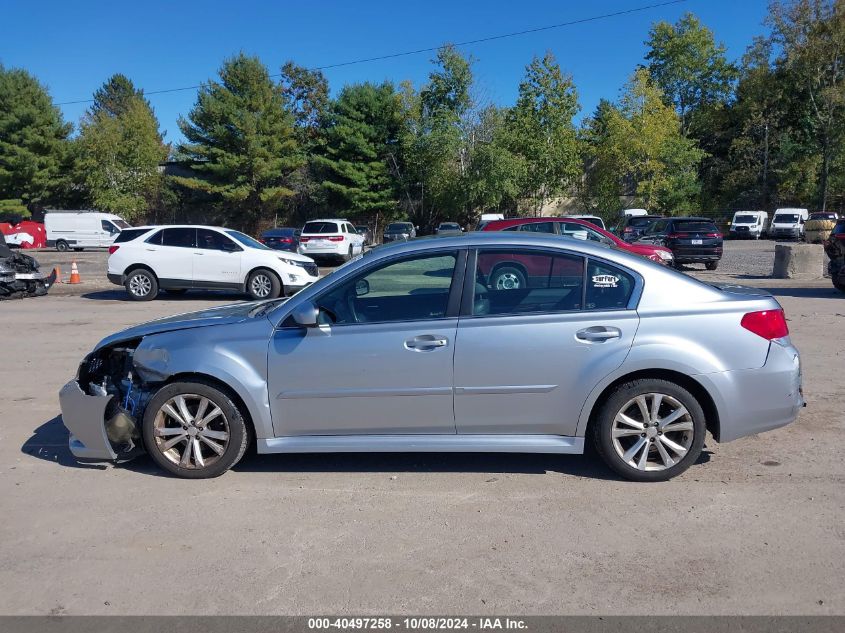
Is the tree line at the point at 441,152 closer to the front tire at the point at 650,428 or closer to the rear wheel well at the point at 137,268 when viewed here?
the rear wheel well at the point at 137,268

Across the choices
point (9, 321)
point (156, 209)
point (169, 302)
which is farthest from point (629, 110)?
point (9, 321)

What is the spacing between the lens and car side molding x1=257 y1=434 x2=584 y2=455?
4.85m

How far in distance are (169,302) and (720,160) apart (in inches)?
1966

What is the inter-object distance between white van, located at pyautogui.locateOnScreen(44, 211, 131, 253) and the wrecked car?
2415 cm

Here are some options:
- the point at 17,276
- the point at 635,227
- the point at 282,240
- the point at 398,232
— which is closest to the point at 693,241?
the point at 635,227

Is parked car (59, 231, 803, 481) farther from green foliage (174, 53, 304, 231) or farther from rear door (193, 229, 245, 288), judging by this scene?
green foliage (174, 53, 304, 231)

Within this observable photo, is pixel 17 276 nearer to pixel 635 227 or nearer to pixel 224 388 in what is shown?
pixel 224 388

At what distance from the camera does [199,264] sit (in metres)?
15.6

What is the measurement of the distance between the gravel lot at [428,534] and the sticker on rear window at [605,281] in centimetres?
133

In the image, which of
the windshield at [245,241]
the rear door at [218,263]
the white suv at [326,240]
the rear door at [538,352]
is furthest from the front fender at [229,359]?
the white suv at [326,240]

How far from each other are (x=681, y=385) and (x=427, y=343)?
5.69 ft

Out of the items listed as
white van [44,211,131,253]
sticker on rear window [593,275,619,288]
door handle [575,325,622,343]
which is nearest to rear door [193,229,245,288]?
sticker on rear window [593,275,619,288]

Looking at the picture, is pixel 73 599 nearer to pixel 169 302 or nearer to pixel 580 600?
pixel 580 600
